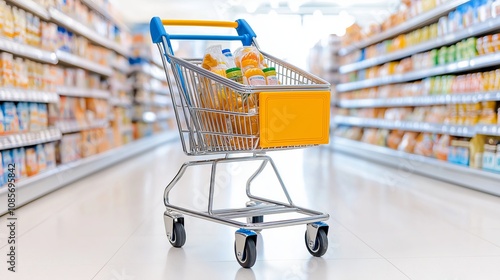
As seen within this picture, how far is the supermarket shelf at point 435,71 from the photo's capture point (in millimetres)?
4328

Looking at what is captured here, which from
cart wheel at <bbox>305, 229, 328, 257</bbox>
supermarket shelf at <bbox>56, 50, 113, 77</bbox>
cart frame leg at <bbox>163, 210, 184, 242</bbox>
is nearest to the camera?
cart wheel at <bbox>305, 229, 328, 257</bbox>

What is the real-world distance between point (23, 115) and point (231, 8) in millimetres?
9938

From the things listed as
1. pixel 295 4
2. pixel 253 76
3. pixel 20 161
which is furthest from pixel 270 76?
pixel 295 4

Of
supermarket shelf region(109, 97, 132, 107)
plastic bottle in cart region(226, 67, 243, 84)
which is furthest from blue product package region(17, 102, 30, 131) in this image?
supermarket shelf region(109, 97, 132, 107)

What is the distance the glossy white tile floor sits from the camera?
6.95 feet

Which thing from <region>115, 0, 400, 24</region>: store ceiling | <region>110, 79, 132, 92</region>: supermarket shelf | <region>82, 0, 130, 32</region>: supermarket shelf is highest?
<region>115, 0, 400, 24</region>: store ceiling

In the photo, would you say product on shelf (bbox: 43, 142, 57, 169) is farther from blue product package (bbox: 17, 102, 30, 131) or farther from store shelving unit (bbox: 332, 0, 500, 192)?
store shelving unit (bbox: 332, 0, 500, 192)

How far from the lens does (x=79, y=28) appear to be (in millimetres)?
5418

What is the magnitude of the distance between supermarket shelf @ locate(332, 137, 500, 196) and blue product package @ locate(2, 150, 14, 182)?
3.36 m

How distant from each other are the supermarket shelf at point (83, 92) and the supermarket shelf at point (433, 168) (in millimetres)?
3363

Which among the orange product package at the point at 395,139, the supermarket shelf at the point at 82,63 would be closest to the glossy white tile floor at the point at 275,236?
the supermarket shelf at the point at 82,63

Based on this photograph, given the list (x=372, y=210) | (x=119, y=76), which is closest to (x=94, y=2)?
(x=119, y=76)

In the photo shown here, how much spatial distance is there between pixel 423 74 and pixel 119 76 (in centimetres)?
439

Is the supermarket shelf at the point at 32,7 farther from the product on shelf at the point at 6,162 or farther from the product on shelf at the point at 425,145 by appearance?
the product on shelf at the point at 425,145
